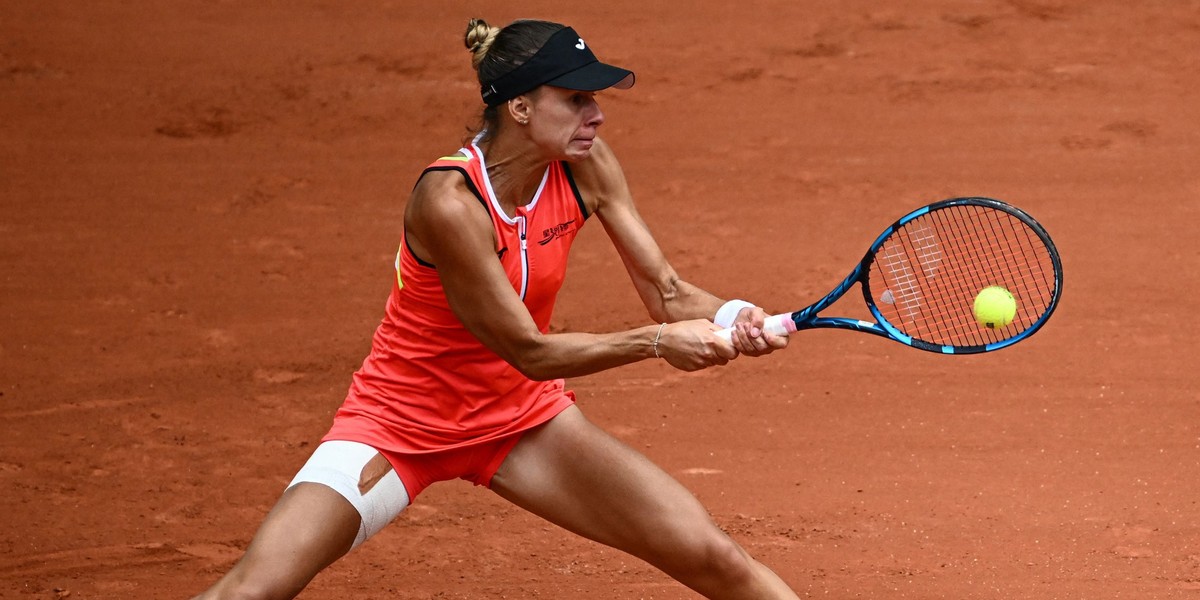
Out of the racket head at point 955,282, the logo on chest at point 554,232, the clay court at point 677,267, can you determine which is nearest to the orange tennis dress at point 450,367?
the logo on chest at point 554,232

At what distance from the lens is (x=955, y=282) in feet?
17.7

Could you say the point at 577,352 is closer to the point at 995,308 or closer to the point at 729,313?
the point at 729,313

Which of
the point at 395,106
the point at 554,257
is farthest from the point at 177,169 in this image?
the point at 554,257

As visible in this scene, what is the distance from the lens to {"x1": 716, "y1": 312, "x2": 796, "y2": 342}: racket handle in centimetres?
343

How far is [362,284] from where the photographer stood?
6797 mm

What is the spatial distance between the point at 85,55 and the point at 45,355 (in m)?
3.09

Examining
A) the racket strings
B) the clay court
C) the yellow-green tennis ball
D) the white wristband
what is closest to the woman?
the white wristband

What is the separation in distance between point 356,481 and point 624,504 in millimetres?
650

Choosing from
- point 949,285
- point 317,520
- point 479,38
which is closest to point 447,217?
point 479,38

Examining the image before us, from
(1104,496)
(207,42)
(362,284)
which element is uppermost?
(207,42)

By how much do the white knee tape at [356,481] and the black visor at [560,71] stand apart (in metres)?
0.94

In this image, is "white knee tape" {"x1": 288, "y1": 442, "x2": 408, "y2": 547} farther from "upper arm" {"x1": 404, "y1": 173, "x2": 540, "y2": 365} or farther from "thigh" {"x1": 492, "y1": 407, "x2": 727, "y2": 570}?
"upper arm" {"x1": 404, "y1": 173, "x2": 540, "y2": 365}

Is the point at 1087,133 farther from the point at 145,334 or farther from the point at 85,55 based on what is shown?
the point at 85,55

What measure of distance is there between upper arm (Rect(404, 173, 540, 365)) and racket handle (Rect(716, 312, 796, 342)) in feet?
1.48
